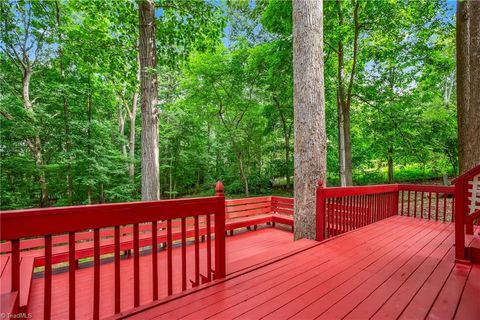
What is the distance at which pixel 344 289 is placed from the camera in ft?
6.81

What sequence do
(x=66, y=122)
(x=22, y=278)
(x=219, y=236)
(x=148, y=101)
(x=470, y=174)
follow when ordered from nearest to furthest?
(x=219, y=236)
(x=22, y=278)
(x=470, y=174)
(x=148, y=101)
(x=66, y=122)

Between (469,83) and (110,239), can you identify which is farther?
(469,83)

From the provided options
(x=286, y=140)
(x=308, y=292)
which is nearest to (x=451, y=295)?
(x=308, y=292)

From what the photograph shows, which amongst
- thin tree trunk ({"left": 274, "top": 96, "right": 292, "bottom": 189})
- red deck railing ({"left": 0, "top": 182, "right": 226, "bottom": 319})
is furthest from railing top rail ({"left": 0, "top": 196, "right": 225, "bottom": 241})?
thin tree trunk ({"left": 274, "top": 96, "right": 292, "bottom": 189})

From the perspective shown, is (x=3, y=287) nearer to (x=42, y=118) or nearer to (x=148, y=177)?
(x=148, y=177)

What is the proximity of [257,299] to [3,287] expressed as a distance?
209cm

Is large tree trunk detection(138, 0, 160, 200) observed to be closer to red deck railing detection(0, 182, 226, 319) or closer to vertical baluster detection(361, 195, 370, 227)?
red deck railing detection(0, 182, 226, 319)

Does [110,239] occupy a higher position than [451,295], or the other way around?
[451,295]

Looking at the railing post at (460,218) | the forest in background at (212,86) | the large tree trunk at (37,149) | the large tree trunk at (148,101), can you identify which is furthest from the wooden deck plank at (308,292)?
the large tree trunk at (37,149)

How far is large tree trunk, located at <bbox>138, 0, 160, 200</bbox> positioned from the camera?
434 centimetres

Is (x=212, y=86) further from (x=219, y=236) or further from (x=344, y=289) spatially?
(x=344, y=289)

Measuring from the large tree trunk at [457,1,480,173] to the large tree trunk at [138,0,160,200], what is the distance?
573cm

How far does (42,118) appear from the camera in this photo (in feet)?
26.9

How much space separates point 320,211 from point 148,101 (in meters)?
3.57
